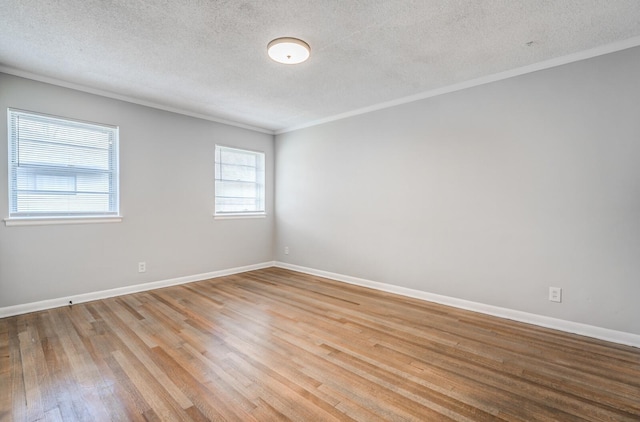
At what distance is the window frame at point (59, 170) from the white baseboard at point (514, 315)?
3.40 meters

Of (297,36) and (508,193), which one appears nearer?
(297,36)

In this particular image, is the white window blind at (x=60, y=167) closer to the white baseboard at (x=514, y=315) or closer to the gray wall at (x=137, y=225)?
the gray wall at (x=137, y=225)

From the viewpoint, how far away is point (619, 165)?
8.52ft

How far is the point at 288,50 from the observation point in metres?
2.57

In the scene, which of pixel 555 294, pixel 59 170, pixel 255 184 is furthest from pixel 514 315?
pixel 59 170

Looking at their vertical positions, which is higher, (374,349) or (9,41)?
(9,41)

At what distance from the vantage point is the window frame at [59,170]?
125 inches

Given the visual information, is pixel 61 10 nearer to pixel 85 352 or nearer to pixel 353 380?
pixel 85 352

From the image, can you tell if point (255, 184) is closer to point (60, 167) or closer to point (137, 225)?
point (137, 225)

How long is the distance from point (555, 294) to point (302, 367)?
253 cm

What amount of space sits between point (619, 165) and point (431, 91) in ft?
6.40

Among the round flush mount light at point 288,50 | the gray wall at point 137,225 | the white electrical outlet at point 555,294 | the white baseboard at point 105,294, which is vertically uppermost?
the round flush mount light at point 288,50

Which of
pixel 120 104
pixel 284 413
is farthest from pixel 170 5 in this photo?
pixel 284 413

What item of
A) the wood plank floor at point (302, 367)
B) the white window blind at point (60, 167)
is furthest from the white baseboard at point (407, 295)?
the white window blind at point (60, 167)
